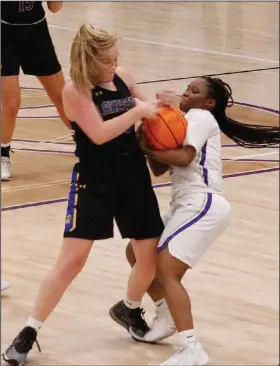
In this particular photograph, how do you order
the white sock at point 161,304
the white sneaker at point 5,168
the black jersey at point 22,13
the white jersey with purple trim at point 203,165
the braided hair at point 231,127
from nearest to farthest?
the white jersey with purple trim at point 203,165, the braided hair at point 231,127, the white sock at point 161,304, the black jersey at point 22,13, the white sneaker at point 5,168

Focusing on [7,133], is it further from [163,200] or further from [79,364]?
[79,364]

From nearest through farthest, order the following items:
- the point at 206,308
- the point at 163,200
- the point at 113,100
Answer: the point at 113,100 → the point at 206,308 → the point at 163,200

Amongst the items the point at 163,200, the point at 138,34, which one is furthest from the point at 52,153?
the point at 138,34

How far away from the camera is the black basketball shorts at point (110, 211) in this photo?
4789 millimetres

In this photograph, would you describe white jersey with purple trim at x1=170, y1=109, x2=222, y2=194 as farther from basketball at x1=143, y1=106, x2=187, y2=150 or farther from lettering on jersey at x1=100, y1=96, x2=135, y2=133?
lettering on jersey at x1=100, y1=96, x2=135, y2=133

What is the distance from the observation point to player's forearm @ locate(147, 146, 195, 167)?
478cm

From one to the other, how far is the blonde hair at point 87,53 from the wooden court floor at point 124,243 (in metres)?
1.31

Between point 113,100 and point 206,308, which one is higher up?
point 113,100

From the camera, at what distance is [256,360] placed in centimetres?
493

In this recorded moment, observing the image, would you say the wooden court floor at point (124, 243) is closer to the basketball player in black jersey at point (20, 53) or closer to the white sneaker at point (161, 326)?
the white sneaker at point (161, 326)

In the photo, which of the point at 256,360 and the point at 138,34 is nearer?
the point at 256,360

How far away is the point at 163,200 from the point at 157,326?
2.43m

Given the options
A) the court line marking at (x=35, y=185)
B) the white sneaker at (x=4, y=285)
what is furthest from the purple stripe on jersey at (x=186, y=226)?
the court line marking at (x=35, y=185)

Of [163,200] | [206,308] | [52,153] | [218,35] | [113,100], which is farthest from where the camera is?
[218,35]
